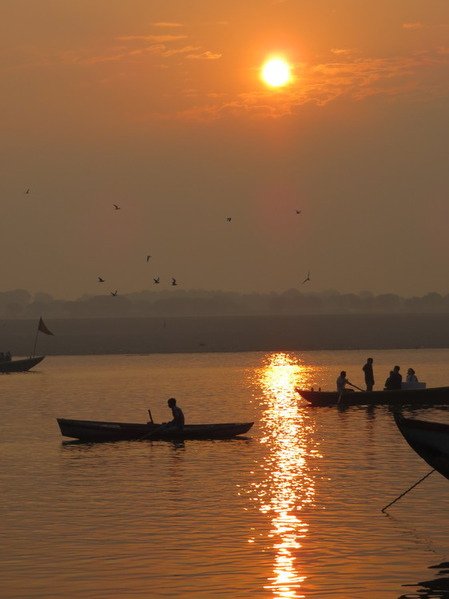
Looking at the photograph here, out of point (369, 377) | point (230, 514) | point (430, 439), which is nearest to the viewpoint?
point (430, 439)

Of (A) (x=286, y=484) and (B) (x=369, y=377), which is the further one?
(B) (x=369, y=377)

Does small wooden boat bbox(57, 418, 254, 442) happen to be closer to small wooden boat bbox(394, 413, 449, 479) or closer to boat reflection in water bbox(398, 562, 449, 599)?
small wooden boat bbox(394, 413, 449, 479)

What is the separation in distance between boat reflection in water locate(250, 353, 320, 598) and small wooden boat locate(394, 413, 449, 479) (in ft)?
10.3

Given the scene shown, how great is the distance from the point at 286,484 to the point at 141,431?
1266 centimetres

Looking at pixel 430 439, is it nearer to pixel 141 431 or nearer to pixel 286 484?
pixel 286 484

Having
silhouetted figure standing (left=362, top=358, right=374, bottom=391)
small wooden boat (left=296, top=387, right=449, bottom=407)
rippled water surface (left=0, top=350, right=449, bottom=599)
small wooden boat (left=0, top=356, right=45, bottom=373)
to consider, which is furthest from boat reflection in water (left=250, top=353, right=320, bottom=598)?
small wooden boat (left=0, top=356, right=45, bottom=373)

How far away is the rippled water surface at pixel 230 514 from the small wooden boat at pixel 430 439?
1.41 m

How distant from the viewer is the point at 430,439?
29453 mm

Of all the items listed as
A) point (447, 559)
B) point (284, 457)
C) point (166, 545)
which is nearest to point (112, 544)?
point (166, 545)

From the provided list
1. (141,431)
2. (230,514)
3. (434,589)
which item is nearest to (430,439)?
(230,514)

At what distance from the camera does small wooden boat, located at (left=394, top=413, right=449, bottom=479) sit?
29234 millimetres

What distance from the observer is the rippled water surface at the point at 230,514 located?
78.3 ft

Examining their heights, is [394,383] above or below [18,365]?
below

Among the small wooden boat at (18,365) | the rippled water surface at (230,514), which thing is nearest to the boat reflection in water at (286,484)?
the rippled water surface at (230,514)
